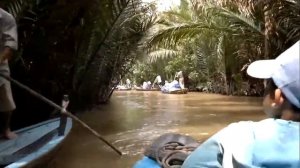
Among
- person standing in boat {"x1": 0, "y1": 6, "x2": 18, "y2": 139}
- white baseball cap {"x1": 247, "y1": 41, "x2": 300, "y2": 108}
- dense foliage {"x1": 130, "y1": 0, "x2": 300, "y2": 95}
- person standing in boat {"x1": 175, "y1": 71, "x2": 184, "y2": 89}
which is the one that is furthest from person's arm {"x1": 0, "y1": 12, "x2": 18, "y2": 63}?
person standing in boat {"x1": 175, "y1": 71, "x2": 184, "y2": 89}

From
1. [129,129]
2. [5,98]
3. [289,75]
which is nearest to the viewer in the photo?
[289,75]

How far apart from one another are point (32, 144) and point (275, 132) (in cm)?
391

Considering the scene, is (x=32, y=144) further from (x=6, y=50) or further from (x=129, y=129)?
(x=129, y=129)

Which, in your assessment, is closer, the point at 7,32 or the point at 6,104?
the point at 7,32

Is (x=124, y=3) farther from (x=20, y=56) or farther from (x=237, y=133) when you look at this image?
(x=237, y=133)

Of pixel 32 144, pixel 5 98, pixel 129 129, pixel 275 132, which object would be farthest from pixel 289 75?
pixel 129 129

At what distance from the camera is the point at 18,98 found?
787cm

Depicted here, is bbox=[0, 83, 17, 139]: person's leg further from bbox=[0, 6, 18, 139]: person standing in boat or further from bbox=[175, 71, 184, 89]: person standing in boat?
bbox=[175, 71, 184, 89]: person standing in boat

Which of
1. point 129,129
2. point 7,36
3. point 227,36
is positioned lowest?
point 129,129

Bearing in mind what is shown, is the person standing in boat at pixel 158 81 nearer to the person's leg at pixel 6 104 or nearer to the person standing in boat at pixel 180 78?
the person standing in boat at pixel 180 78

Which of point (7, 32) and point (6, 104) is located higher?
point (7, 32)

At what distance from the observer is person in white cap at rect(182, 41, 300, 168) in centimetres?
149

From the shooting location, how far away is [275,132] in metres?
1.53

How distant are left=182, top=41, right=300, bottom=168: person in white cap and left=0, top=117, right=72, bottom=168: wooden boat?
2.61m
